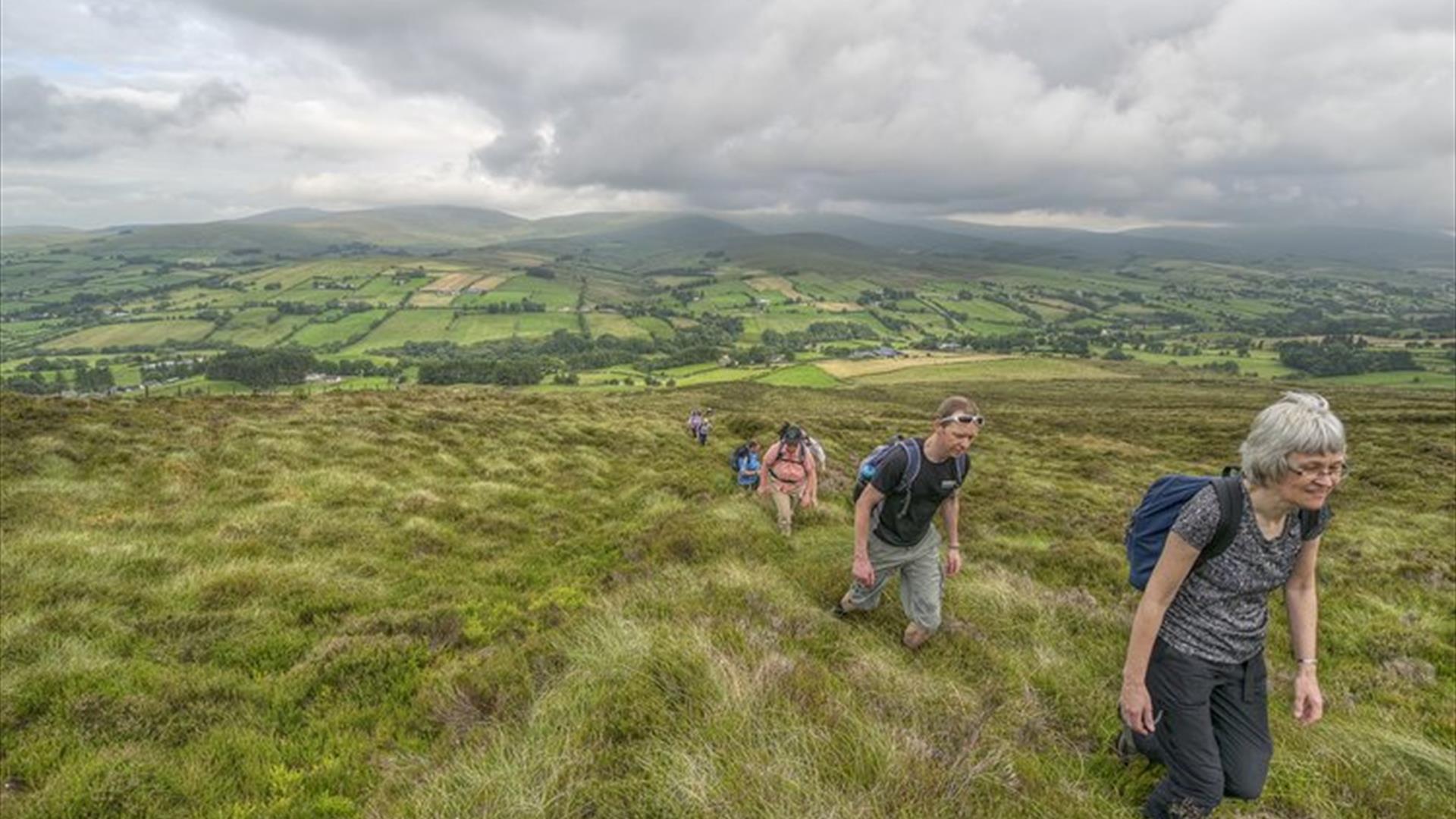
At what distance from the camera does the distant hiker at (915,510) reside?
6270 mm

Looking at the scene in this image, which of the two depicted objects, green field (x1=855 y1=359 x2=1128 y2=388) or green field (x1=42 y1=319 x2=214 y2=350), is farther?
green field (x1=42 y1=319 x2=214 y2=350)

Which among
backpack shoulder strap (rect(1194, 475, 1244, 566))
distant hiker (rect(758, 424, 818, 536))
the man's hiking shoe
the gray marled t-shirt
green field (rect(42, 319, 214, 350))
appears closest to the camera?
backpack shoulder strap (rect(1194, 475, 1244, 566))

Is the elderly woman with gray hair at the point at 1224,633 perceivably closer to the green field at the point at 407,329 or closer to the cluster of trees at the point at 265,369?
the cluster of trees at the point at 265,369

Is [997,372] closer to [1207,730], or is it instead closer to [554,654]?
[554,654]

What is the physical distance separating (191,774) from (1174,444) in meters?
50.3

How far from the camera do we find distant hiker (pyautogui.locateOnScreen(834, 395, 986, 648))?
6270 millimetres

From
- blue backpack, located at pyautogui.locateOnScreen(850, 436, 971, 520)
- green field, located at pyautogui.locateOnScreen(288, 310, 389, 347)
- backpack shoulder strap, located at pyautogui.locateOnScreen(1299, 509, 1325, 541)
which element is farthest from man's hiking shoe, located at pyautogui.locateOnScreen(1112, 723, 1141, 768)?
green field, located at pyautogui.locateOnScreen(288, 310, 389, 347)

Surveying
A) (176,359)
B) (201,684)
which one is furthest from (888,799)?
(176,359)

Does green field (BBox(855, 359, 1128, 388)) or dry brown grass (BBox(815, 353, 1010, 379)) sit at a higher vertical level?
dry brown grass (BBox(815, 353, 1010, 379))

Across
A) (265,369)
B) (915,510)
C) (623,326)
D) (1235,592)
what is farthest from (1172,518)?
(623,326)

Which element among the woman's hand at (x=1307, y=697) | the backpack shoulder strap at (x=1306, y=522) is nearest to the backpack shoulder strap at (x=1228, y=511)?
the backpack shoulder strap at (x=1306, y=522)

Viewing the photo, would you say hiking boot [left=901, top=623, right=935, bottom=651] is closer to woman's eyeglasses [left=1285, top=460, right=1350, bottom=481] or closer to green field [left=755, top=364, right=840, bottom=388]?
woman's eyeglasses [left=1285, top=460, right=1350, bottom=481]

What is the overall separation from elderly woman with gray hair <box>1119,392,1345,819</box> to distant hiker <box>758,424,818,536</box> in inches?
311

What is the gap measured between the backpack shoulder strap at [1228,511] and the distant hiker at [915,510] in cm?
244
